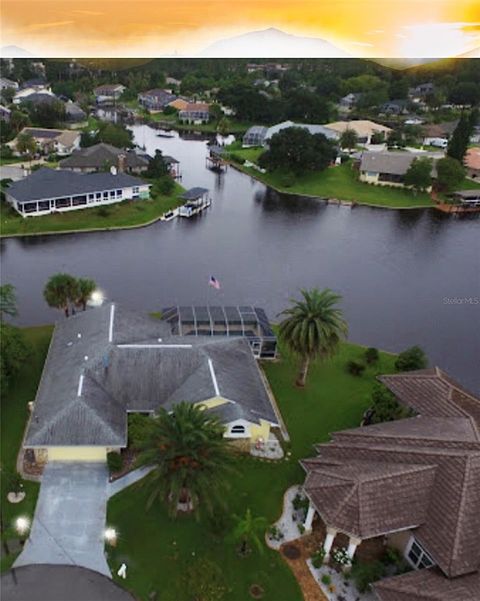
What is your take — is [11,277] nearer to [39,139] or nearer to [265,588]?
[265,588]

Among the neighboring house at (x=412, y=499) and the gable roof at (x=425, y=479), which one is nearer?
the neighboring house at (x=412, y=499)

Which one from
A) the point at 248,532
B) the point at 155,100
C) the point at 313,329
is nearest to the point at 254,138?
the point at 155,100

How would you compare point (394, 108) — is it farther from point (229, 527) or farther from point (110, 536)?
point (110, 536)

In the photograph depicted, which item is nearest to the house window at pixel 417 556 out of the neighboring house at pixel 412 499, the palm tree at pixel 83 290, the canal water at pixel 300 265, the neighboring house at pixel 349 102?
the neighboring house at pixel 412 499

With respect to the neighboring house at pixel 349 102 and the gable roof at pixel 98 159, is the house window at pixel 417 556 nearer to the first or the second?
the gable roof at pixel 98 159

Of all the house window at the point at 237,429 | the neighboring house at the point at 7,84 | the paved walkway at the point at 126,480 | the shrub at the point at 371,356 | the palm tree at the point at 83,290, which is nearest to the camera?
the paved walkway at the point at 126,480

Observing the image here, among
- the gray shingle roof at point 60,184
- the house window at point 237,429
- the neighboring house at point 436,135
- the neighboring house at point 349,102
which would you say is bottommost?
the house window at point 237,429

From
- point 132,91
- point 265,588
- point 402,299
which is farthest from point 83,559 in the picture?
point 132,91
